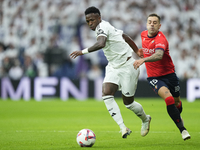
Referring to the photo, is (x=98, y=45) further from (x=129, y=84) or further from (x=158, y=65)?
(x=158, y=65)

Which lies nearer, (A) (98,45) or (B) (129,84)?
(A) (98,45)

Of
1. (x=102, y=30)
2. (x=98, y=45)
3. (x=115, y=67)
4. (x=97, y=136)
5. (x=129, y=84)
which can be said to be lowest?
(x=97, y=136)

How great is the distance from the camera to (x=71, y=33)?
18016 mm

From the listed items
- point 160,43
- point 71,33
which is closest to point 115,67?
point 160,43

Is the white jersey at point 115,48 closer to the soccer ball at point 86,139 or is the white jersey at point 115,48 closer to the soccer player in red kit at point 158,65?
the soccer player in red kit at point 158,65

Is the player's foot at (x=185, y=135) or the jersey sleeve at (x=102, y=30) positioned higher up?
the jersey sleeve at (x=102, y=30)

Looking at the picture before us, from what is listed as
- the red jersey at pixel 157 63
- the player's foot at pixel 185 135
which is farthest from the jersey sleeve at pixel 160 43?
the player's foot at pixel 185 135

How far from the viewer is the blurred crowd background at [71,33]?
1725 centimetres

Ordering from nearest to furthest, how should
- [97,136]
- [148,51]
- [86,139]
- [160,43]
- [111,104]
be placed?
1. [86,139]
2. [160,43]
3. [111,104]
4. [148,51]
5. [97,136]

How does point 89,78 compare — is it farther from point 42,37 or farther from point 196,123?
point 196,123

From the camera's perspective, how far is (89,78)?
56.7 ft

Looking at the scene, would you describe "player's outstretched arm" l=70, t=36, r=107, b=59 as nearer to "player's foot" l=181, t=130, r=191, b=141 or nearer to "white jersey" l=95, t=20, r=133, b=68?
"white jersey" l=95, t=20, r=133, b=68

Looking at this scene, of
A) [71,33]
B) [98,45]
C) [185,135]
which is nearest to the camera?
[185,135]

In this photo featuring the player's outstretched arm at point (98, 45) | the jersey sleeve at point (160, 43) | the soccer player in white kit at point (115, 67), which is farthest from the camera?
the soccer player in white kit at point (115, 67)
